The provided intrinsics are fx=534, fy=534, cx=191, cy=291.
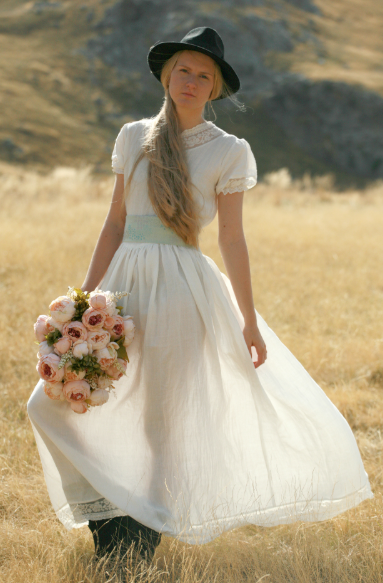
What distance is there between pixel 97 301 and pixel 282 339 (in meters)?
3.28

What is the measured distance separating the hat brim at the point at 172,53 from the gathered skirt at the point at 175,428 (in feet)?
2.47

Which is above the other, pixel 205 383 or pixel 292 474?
pixel 205 383

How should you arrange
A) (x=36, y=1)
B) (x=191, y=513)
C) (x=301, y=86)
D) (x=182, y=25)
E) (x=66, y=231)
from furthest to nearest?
(x=36, y=1) → (x=182, y=25) → (x=301, y=86) → (x=66, y=231) → (x=191, y=513)

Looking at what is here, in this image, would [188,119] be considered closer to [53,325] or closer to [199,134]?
[199,134]

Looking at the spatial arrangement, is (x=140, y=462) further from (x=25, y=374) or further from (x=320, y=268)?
(x=320, y=268)

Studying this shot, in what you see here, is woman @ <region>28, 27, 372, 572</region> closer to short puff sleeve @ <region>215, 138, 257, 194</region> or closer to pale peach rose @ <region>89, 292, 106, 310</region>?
short puff sleeve @ <region>215, 138, 257, 194</region>

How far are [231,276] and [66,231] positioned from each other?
7459mm

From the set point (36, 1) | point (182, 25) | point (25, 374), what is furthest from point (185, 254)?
point (36, 1)

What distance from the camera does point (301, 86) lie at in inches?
1538

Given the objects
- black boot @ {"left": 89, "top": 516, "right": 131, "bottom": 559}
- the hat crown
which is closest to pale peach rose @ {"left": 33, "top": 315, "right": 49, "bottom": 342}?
black boot @ {"left": 89, "top": 516, "right": 131, "bottom": 559}

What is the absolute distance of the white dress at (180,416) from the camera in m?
2.08

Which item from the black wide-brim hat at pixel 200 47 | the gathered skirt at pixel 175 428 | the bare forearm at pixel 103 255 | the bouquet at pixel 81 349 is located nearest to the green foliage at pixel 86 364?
the bouquet at pixel 81 349

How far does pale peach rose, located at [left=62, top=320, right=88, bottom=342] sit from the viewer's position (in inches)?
73.5

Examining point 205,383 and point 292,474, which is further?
point 292,474
